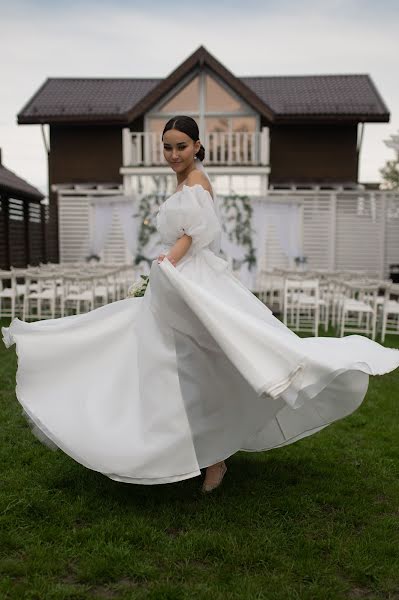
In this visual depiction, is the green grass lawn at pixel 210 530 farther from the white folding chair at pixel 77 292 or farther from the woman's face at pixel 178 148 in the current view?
the white folding chair at pixel 77 292

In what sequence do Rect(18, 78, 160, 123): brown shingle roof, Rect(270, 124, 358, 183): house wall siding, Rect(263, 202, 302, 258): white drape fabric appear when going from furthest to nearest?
1. Rect(270, 124, 358, 183): house wall siding
2. Rect(18, 78, 160, 123): brown shingle roof
3. Rect(263, 202, 302, 258): white drape fabric

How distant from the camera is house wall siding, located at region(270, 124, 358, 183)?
81.0ft

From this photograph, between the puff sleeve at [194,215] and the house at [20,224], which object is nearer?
the puff sleeve at [194,215]

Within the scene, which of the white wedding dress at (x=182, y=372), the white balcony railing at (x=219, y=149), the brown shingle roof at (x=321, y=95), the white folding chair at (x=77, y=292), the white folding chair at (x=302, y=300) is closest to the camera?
the white wedding dress at (x=182, y=372)

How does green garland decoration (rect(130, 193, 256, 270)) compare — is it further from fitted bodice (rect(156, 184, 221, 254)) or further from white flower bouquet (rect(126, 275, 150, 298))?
fitted bodice (rect(156, 184, 221, 254))

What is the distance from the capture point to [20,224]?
59.5 feet

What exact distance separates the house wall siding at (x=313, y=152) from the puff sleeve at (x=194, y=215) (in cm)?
2141

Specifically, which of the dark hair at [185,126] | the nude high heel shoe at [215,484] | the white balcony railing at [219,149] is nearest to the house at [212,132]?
the white balcony railing at [219,149]

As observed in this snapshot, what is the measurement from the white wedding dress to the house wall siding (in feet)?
70.1

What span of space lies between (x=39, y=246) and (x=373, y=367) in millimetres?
17557

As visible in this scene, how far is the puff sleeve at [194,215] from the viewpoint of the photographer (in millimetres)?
3914

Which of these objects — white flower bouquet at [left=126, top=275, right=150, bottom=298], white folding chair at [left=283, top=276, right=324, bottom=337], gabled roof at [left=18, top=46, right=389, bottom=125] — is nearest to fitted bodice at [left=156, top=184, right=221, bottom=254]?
white flower bouquet at [left=126, top=275, right=150, bottom=298]

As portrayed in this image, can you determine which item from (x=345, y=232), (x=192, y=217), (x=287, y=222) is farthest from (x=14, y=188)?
(x=192, y=217)

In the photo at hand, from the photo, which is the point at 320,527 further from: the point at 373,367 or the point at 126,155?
the point at 126,155
